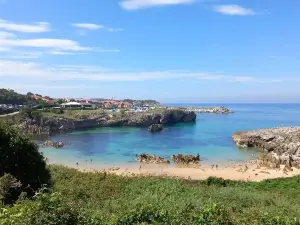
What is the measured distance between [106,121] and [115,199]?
76.7 meters

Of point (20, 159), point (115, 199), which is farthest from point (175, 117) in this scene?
point (20, 159)

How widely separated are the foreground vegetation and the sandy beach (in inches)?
302

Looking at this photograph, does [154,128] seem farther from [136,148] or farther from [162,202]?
[162,202]

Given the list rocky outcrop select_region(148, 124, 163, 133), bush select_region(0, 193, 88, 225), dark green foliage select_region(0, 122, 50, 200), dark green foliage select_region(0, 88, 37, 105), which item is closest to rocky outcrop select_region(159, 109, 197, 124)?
rocky outcrop select_region(148, 124, 163, 133)

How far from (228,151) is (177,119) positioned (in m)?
54.7

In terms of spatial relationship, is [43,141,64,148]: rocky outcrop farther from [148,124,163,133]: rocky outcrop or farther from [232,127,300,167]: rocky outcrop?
[232,127,300,167]: rocky outcrop

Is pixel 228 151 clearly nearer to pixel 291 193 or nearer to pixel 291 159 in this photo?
pixel 291 159

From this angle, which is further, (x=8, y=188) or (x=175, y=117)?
(x=175, y=117)

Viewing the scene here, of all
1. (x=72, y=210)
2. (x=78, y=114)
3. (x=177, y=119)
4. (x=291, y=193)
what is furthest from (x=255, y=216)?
(x=177, y=119)

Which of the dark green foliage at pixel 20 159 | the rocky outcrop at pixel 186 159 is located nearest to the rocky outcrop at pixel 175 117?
the rocky outcrop at pixel 186 159

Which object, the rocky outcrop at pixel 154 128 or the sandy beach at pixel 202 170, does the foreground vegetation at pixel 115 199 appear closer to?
the sandy beach at pixel 202 170

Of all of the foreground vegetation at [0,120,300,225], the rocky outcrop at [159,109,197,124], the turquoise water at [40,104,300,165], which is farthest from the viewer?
the rocky outcrop at [159,109,197,124]

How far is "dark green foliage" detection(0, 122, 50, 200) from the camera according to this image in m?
19.6

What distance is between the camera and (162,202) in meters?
15.2
